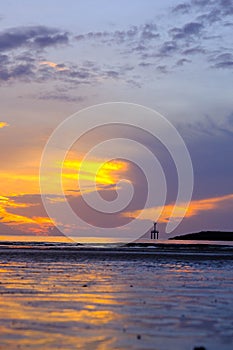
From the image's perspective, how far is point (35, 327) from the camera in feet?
71.7

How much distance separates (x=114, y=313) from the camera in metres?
25.5

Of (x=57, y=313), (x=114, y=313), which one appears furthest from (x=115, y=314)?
(x=57, y=313)

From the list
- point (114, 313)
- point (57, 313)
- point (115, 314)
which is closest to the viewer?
point (57, 313)

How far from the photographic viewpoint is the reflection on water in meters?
19.8

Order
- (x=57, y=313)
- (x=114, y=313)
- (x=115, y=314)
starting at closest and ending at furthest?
(x=57, y=313), (x=115, y=314), (x=114, y=313)

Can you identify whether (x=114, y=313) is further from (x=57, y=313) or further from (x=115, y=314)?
(x=57, y=313)

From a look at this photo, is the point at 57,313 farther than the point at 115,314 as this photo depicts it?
No

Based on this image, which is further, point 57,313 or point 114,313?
point 114,313

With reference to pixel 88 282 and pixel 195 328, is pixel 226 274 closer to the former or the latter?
pixel 88 282

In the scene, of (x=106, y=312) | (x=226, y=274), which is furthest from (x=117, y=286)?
(x=226, y=274)

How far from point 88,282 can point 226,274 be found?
13594mm

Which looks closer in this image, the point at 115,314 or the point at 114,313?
the point at 115,314

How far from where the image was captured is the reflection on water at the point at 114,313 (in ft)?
64.8

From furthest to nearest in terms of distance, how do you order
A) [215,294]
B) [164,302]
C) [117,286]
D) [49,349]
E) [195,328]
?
[117,286]
[215,294]
[164,302]
[195,328]
[49,349]
